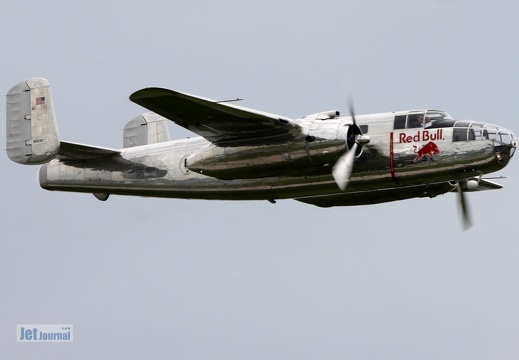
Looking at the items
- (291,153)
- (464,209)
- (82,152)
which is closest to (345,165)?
(291,153)

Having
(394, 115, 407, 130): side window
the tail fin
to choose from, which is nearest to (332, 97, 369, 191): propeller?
(394, 115, 407, 130): side window

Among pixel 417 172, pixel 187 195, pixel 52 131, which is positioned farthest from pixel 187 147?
pixel 417 172

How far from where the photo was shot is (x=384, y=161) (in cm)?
3222

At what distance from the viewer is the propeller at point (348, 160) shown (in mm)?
31469

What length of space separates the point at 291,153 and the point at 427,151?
350cm

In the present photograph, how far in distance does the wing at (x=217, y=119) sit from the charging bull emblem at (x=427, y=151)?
3.12m

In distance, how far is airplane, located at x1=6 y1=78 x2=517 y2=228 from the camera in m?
31.6

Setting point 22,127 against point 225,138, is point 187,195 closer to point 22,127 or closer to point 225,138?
point 225,138

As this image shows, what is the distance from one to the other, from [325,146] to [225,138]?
9.45ft

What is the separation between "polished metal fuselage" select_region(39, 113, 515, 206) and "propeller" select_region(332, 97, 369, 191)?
0.22 metres

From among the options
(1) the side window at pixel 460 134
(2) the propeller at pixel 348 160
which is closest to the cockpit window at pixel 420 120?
(1) the side window at pixel 460 134

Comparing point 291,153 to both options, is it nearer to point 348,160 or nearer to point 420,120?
point 348,160

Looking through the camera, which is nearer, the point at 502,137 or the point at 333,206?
the point at 502,137

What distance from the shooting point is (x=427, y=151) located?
105 ft
